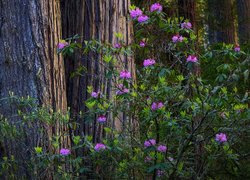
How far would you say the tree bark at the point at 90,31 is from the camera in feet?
21.9

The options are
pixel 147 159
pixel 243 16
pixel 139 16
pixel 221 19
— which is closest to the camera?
pixel 147 159

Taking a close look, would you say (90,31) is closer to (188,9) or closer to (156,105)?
(156,105)

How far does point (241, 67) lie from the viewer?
468cm

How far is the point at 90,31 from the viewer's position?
6.78 m

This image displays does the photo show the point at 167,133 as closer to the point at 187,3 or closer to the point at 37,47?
the point at 37,47

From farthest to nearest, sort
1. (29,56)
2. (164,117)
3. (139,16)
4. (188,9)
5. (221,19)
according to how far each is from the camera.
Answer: (221,19) → (188,9) → (29,56) → (139,16) → (164,117)

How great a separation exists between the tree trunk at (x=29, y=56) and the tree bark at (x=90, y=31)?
37cm

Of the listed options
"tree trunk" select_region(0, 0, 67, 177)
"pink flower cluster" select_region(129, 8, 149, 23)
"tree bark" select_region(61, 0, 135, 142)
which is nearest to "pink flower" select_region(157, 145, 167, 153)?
"pink flower cluster" select_region(129, 8, 149, 23)

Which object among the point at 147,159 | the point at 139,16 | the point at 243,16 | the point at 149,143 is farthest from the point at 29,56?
the point at 243,16

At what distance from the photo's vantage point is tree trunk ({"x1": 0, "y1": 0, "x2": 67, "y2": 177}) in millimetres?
6191

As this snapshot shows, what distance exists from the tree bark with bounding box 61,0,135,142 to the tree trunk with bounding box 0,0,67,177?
37 cm

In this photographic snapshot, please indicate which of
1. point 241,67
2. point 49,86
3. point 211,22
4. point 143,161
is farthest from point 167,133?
point 211,22

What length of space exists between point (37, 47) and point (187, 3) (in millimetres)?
4865

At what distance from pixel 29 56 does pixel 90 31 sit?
860mm
